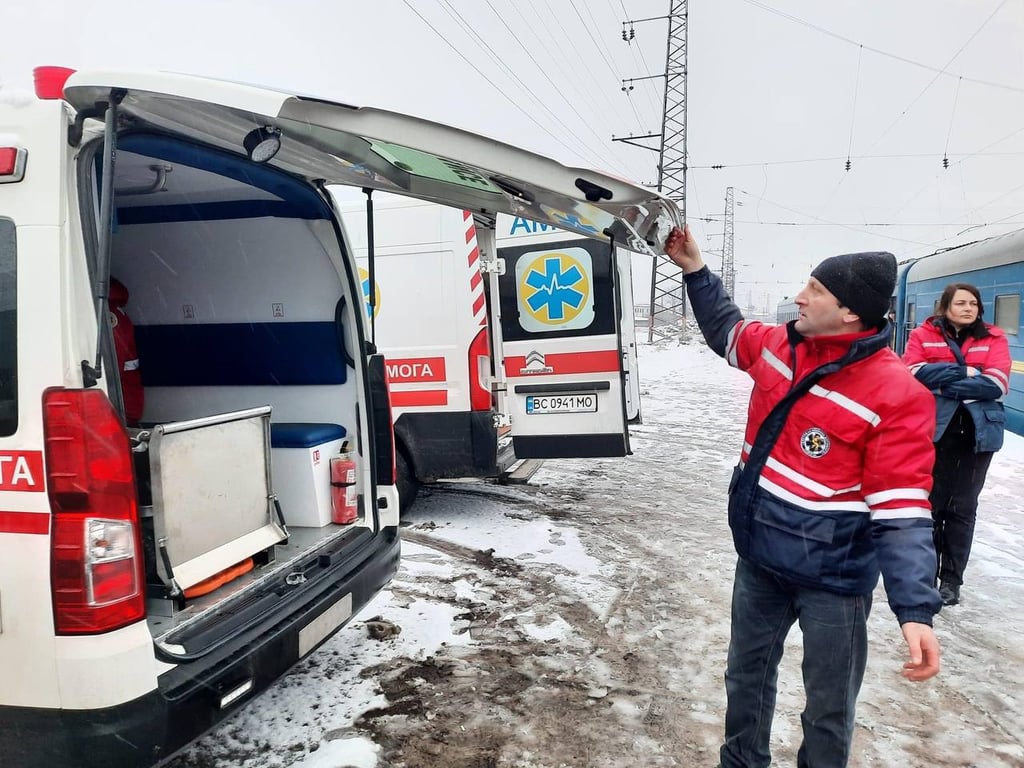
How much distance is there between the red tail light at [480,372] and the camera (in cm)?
498

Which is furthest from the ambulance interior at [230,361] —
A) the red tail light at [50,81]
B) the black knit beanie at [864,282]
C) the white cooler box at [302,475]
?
the black knit beanie at [864,282]

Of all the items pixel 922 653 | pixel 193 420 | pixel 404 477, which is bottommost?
pixel 404 477

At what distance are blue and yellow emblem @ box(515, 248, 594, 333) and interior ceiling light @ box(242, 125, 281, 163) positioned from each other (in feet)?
10.8

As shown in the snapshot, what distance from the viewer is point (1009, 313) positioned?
30.4ft

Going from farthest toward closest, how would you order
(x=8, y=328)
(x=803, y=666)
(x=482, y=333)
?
1. (x=482, y=333)
2. (x=803, y=666)
3. (x=8, y=328)

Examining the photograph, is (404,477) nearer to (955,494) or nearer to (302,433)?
(302,433)

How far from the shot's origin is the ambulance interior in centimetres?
254

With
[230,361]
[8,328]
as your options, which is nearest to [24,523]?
[8,328]

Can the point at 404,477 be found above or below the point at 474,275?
below

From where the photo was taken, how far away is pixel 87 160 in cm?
191

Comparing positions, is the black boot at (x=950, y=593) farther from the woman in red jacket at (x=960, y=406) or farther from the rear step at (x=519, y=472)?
the rear step at (x=519, y=472)

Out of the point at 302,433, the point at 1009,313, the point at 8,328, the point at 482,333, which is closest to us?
the point at 8,328

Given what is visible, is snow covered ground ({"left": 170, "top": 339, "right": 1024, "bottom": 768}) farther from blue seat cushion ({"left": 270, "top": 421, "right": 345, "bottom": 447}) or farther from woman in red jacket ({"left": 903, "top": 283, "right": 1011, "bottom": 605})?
blue seat cushion ({"left": 270, "top": 421, "right": 345, "bottom": 447})

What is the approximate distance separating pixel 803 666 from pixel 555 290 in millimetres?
3604
